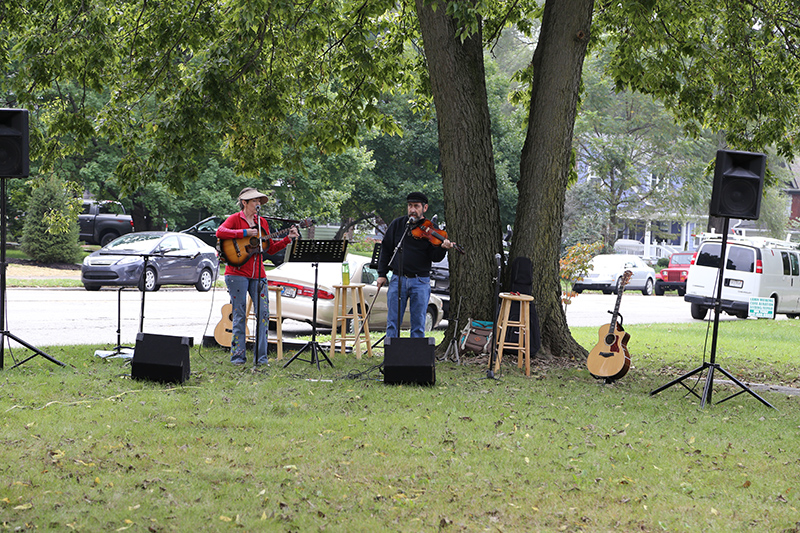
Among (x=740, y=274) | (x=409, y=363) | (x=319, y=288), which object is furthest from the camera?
(x=740, y=274)

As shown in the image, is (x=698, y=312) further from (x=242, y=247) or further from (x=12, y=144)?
(x=12, y=144)

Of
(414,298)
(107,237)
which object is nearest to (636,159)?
(107,237)

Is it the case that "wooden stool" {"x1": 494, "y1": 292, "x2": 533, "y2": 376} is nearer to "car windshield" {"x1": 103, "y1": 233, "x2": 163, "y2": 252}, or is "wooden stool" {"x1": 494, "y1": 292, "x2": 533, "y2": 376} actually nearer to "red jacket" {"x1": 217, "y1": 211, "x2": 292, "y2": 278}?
"red jacket" {"x1": 217, "y1": 211, "x2": 292, "y2": 278}

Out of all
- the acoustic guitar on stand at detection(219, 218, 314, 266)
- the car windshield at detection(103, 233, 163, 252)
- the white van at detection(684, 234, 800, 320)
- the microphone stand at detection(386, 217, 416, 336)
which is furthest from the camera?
the white van at detection(684, 234, 800, 320)

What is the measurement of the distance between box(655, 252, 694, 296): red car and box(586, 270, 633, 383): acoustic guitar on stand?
939 inches

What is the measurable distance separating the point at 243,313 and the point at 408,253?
203cm

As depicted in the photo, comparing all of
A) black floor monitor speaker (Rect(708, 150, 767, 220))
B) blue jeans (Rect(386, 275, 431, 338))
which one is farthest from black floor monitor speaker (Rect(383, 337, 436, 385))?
black floor monitor speaker (Rect(708, 150, 767, 220))

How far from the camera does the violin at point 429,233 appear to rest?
8.62 meters

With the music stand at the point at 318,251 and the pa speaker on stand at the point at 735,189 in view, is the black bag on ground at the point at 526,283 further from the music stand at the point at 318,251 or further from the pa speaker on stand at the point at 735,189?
the music stand at the point at 318,251

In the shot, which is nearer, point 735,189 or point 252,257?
point 735,189

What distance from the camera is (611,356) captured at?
9.20m

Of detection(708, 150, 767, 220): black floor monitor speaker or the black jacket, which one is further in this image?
the black jacket

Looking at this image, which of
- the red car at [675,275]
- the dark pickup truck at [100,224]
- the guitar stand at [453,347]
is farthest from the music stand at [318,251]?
the red car at [675,275]

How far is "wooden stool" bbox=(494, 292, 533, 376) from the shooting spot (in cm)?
942
